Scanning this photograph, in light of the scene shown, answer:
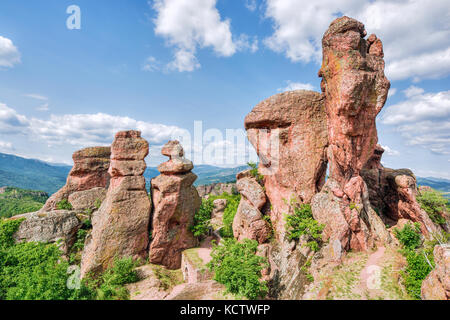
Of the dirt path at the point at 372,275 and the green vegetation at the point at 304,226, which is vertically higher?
the green vegetation at the point at 304,226

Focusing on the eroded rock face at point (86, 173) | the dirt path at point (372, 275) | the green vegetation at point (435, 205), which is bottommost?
the dirt path at point (372, 275)

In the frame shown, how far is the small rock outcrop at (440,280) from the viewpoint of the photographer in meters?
8.85

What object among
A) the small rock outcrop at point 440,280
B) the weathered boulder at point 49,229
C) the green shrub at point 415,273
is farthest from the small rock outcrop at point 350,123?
the weathered boulder at point 49,229

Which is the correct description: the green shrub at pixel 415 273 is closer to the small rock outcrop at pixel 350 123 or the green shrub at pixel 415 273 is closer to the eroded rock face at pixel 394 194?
the small rock outcrop at pixel 350 123

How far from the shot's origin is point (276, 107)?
19.6 meters

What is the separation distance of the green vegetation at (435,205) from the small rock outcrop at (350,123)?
5.58 metres

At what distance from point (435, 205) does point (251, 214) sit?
1622 cm

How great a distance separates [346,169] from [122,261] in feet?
66.0

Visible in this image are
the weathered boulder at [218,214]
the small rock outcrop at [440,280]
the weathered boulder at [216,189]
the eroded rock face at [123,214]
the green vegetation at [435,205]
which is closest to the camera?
the small rock outcrop at [440,280]

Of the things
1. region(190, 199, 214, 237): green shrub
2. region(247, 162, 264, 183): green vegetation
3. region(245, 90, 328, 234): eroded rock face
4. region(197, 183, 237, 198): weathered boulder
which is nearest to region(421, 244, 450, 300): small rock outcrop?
region(245, 90, 328, 234): eroded rock face

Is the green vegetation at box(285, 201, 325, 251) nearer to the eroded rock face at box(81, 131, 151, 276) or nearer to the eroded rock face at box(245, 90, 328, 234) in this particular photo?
the eroded rock face at box(245, 90, 328, 234)

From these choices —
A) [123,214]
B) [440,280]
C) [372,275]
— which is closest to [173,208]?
[123,214]

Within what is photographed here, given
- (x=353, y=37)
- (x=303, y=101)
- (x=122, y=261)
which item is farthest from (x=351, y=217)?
(x=122, y=261)

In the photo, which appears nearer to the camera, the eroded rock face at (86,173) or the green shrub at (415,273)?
the green shrub at (415,273)
